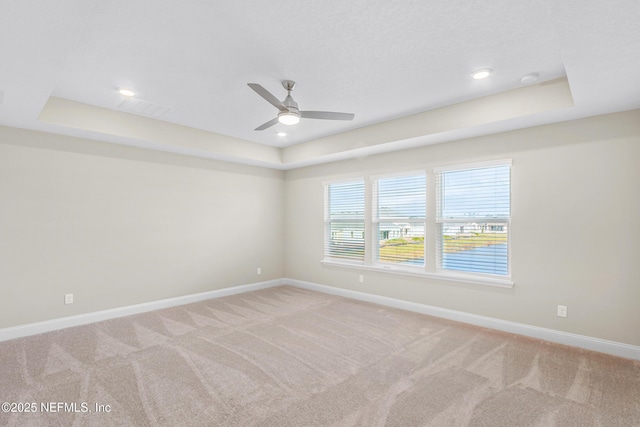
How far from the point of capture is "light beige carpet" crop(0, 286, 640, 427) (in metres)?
2.30

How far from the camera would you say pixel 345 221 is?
5.96 metres

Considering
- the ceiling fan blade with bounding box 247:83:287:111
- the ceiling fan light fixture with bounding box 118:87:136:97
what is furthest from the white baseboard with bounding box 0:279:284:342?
the ceiling fan blade with bounding box 247:83:287:111

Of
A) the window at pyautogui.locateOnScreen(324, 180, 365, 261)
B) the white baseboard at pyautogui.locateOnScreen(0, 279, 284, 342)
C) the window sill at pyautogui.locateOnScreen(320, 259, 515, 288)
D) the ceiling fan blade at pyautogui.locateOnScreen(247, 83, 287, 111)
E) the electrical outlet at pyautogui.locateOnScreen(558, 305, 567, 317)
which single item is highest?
the ceiling fan blade at pyautogui.locateOnScreen(247, 83, 287, 111)

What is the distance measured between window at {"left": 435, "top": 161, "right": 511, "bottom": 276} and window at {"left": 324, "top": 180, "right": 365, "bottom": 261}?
1.50 m

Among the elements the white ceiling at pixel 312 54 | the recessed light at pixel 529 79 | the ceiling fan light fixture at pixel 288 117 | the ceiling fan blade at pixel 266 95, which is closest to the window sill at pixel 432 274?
the white ceiling at pixel 312 54

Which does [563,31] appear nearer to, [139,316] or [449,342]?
[449,342]

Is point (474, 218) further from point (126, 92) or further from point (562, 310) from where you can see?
point (126, 92)

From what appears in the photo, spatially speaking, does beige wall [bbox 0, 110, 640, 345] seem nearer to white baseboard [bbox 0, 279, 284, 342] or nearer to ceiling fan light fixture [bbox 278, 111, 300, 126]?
Answer: white baseboard [bbox 0, 279, 284, 342]

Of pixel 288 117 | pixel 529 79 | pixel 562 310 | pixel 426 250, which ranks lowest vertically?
pixel 562 310

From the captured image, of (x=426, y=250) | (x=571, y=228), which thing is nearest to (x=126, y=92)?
(x=426, y=250)

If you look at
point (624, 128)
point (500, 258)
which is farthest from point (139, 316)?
point (624, 128)

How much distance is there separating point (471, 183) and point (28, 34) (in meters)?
4.68

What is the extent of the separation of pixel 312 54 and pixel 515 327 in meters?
3.90

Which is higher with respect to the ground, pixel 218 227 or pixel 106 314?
pixel 218 227
